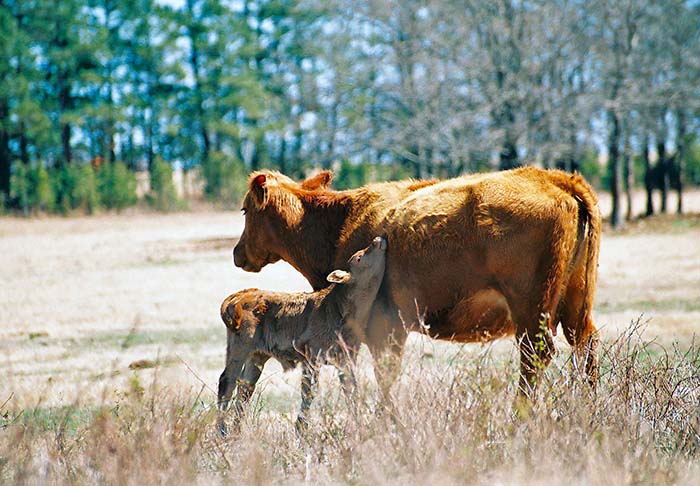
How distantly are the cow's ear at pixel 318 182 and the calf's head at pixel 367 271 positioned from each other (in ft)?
4.98

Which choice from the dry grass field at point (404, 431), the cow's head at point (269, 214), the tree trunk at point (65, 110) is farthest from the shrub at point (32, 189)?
Answer: the cow's head at point (269, 214)

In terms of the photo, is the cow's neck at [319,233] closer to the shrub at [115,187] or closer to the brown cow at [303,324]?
the brown cow at [303,324]

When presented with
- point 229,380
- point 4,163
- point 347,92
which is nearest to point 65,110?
point 4,163

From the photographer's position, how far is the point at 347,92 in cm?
2906

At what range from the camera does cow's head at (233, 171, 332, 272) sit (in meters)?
7.43

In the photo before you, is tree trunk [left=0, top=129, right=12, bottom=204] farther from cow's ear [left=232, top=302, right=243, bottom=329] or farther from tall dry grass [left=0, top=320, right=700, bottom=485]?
tall dry grass [left=0, top=320, right=700, bottom=485]

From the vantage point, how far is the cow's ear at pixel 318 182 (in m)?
7.77

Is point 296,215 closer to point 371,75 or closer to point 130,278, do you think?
point 130,278

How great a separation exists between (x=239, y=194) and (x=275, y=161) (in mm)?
6138

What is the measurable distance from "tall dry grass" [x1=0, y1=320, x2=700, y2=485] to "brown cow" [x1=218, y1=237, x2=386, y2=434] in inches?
33.8

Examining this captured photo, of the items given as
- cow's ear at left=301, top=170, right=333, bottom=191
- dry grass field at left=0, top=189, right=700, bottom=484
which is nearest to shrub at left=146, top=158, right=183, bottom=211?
dry grass field at left=0, top=189, right=700, bottom=484

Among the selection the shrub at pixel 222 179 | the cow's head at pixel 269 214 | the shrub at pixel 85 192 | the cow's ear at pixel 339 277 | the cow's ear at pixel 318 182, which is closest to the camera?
the cow's ear at pixel 339 277

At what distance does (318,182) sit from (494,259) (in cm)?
242

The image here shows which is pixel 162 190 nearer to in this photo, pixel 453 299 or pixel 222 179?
pixel 222 179
